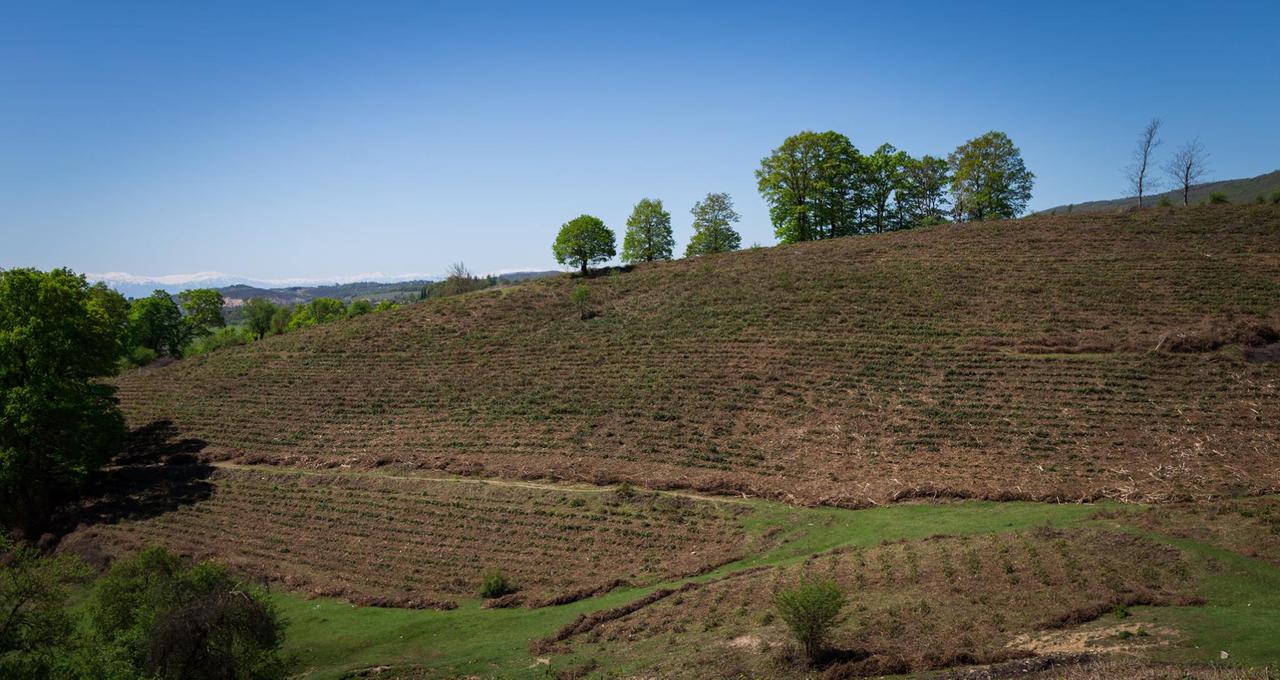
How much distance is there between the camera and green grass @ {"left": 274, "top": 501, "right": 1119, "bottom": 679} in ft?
63.9

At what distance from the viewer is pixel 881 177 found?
79062 millimetres

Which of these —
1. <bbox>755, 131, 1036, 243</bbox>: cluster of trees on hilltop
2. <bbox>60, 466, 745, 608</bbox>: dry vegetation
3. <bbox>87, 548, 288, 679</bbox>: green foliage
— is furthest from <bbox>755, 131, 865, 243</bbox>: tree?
<bbox>87, 548, 288, 679</bbox>: green foliage

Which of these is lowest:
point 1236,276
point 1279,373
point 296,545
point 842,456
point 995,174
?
point 296,545

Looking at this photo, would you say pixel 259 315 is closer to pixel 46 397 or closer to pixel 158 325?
pixel 158 325

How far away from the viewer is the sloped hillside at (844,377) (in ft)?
97.3

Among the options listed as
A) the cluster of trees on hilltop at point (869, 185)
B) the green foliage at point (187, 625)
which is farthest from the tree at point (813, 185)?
the green foliage at point (187, 625)

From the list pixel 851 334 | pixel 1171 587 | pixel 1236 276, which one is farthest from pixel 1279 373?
pixel 1171 587

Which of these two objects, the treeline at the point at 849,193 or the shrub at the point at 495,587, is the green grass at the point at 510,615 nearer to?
the shrub at the point at 495,587

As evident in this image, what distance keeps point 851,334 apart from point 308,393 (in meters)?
38.0

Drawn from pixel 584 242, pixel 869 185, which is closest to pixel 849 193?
pixel 869 185

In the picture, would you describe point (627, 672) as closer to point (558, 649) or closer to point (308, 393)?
point (558, 649)

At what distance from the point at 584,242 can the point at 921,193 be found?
4096 centimetres

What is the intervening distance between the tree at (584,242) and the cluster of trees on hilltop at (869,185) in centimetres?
2014

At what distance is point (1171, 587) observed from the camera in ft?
54.5
